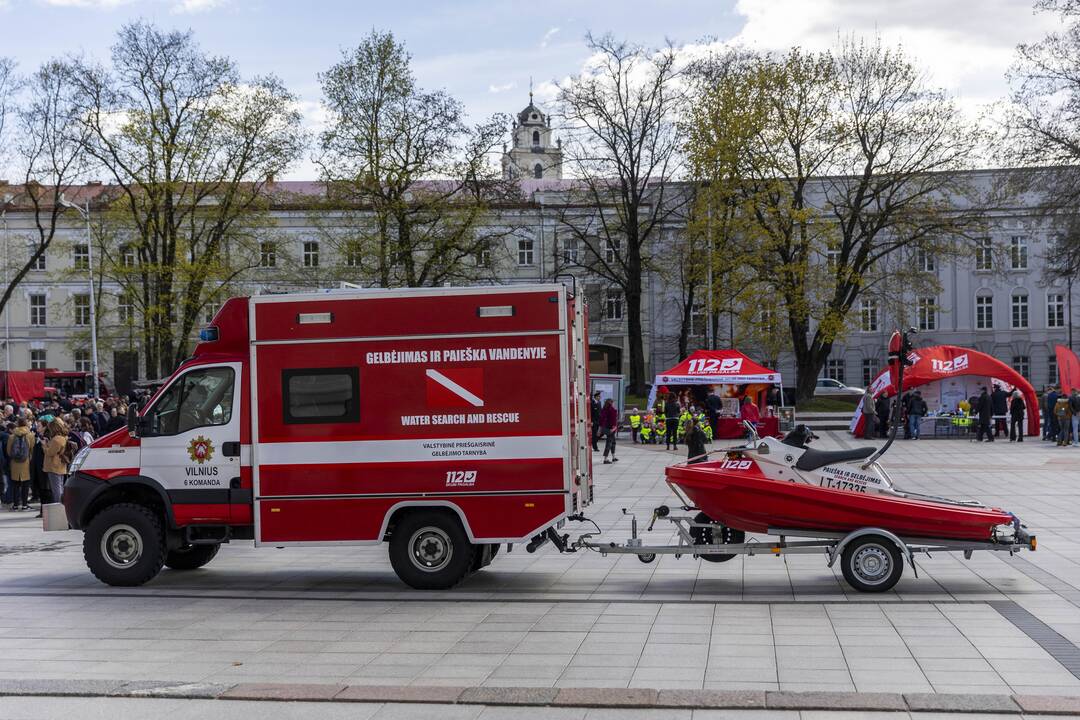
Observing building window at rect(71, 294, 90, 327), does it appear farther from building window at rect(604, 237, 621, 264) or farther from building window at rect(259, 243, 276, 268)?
building window at rect(604, 237, 621, 264)

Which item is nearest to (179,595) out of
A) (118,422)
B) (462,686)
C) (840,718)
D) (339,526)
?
(339,526)

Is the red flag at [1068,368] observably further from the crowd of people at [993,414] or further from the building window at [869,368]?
the building window at [869,368]

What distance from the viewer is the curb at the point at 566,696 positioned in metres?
7.04

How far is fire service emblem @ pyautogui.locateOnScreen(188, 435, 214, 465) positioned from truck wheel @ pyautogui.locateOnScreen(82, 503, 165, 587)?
33.0 inches

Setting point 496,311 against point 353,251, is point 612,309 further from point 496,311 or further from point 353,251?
point 496,311

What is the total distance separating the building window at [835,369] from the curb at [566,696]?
223ft

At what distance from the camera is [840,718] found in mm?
6863

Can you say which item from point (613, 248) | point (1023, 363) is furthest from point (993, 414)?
point (1023, 363)

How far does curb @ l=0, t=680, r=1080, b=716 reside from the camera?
704 cm

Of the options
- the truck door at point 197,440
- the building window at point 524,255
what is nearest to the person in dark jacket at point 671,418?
the truck door at point 197,440

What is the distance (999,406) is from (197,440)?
30.9 meters

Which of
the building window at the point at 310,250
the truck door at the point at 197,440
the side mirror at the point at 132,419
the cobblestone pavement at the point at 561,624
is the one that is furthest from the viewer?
the building window at the point at 310,250

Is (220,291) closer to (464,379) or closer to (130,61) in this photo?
(130,61)

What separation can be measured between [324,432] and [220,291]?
3669cm
